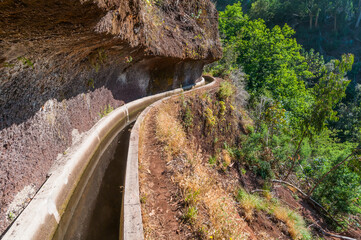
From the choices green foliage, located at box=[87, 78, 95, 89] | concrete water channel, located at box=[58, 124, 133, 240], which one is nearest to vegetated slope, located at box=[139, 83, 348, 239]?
concrete water channel, located at box=[58, 124, 133, 240]

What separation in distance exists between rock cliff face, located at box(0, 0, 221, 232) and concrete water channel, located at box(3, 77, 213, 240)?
1.07 ft

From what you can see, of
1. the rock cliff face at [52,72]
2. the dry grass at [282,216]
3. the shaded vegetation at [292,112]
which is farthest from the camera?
the shaded vegetation at [292,112]

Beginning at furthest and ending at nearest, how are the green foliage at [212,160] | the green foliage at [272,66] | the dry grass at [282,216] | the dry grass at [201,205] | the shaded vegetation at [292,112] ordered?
the green foliage at [272,66], the green foliage at [212,160], the shaded vegetation at [292,112], the dry grass at [282,216], the dry grass at [201,205]

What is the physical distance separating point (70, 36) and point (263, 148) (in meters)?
12.7

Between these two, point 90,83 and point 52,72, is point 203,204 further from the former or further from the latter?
point 90,83

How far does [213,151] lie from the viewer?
11.0 metres

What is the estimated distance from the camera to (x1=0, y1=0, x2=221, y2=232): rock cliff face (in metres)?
2.44

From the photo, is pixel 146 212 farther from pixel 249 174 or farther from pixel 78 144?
pixel 249 174

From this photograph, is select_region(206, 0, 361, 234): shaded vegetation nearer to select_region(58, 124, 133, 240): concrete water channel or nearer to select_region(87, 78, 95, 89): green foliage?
select_region(58, 124, 133, 240): concrete water channel

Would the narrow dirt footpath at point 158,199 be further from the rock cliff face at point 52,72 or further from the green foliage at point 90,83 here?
the green foliage at point 90,83

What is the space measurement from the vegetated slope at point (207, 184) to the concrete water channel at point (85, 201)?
1.34 ft

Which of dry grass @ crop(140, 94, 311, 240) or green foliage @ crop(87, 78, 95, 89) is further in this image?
green foliage @ crop(87, 78, 95, 89)

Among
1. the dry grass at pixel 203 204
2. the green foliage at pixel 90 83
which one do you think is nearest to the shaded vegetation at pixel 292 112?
the dry grass at pixel 203 204

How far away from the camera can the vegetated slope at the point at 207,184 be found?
322 cm
